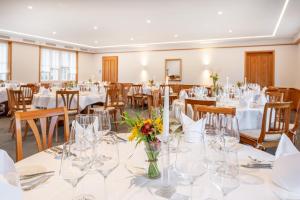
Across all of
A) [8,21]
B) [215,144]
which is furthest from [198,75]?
[215,144]

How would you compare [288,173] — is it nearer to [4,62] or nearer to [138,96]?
[138,96]

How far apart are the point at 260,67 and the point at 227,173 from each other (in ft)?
36.0

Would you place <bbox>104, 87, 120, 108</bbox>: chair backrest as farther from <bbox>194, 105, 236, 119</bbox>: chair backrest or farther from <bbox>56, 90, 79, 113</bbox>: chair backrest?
<bbox>194, 105, 236, 119</bbox>: chair backrest

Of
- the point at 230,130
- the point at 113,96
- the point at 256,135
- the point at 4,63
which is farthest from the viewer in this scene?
the point at 4,63

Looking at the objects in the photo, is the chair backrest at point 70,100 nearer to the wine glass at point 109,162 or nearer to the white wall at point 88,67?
the wine glass at point 109,162

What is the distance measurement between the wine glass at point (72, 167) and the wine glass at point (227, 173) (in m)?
0.51

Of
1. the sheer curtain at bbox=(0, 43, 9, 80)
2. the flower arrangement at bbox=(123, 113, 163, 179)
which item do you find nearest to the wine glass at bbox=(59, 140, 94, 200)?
the flower arrangement at bbox=(123, 113, 163, 179)

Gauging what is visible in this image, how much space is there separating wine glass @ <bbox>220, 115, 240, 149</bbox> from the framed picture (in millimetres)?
10915

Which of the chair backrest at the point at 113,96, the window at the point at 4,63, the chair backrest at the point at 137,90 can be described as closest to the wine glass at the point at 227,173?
the chair backrest at the point at 113,96

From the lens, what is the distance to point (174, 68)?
12414 mm

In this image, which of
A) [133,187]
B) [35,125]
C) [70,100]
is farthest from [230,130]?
[70,100]

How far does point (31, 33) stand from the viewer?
9.75 meters

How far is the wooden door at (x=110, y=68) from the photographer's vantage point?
14.1 meters

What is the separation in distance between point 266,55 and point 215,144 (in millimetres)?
10876
